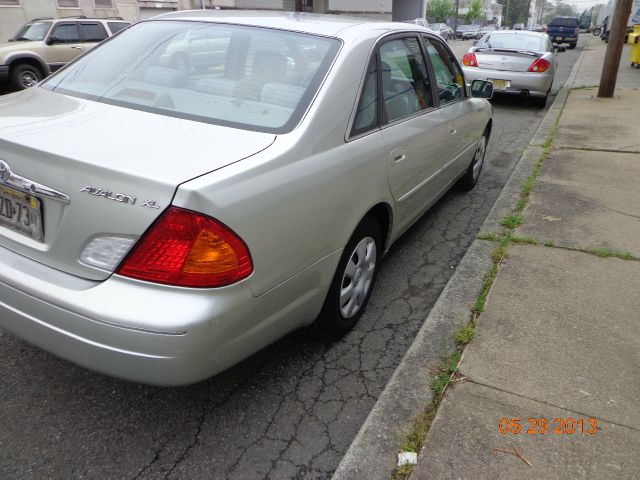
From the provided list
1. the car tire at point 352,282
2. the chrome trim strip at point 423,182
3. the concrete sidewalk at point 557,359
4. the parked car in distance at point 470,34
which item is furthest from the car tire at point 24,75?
the parked car in distance at point 470,34

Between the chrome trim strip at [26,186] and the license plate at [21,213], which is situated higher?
the chrome trim strip at [26,186]

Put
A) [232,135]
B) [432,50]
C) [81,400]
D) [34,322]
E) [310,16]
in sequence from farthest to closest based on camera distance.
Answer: [432,50], [310,16], [81,400], [232,135], [34,322]

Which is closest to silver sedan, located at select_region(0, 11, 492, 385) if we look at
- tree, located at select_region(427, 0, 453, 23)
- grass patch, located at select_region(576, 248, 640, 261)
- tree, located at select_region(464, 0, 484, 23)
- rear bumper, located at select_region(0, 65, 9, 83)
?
grass patch, located at select_region(576, 248, 640, 261)

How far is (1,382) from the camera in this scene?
7.90 ft

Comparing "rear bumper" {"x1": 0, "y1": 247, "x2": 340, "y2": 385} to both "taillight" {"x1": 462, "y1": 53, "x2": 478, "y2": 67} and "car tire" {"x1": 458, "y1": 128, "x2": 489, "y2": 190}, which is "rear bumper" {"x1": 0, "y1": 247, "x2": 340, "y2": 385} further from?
"taillight" {"x1": 462, "y1": 53, "x2": 478, "y2": 67}

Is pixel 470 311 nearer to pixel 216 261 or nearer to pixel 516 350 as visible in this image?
pixel 516 350

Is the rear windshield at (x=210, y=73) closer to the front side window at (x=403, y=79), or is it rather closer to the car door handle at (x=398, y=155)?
the front side window at (x=403, y=79)

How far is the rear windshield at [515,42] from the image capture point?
10.0m

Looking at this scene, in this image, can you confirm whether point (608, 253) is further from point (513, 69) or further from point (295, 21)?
point (513, 69)

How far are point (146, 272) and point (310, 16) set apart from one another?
2.17 metres

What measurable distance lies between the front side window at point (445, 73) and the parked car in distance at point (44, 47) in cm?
885

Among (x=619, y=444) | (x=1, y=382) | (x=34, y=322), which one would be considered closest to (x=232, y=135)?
(x=34, y=322)

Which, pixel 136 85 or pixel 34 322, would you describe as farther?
pixel 136 85

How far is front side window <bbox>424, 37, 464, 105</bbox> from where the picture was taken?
12.3 feet
